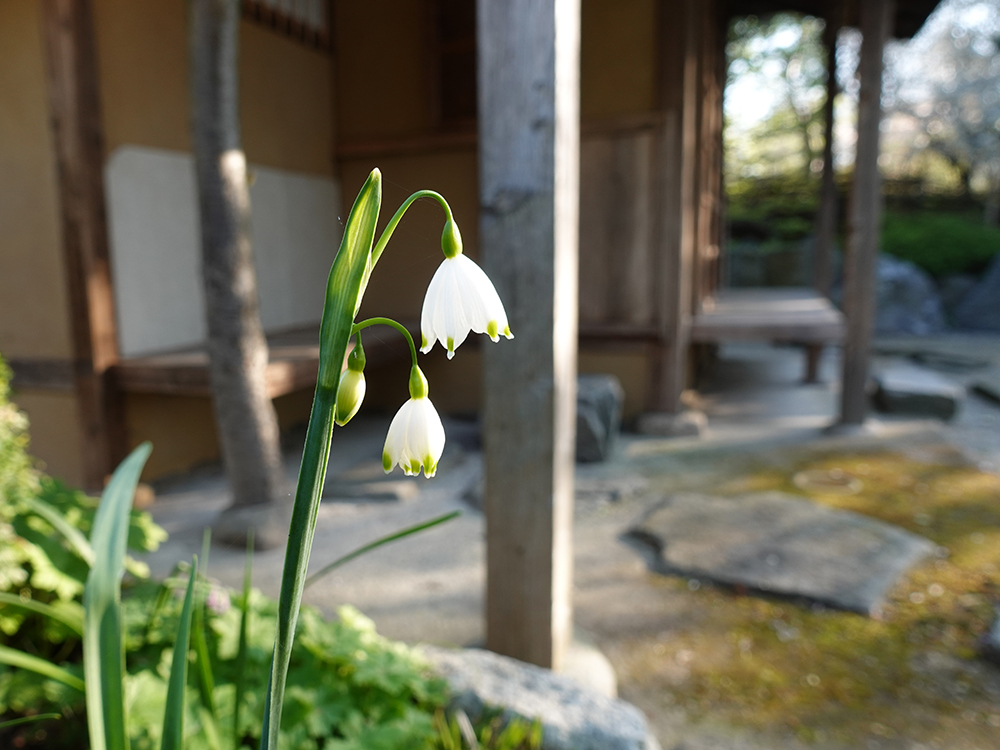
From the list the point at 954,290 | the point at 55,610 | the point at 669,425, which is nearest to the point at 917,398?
the point at 669,425

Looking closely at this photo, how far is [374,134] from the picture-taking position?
5895mm

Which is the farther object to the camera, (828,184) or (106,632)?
(828,184)

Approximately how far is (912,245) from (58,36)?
12449mm

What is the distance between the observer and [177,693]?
2.89 ft

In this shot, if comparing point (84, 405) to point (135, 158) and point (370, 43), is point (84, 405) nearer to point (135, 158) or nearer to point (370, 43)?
point (135, 158)

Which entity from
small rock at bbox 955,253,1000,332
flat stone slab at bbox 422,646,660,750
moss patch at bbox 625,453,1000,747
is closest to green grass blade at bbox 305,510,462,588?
flat stone slab at bbox 422,646,660,750

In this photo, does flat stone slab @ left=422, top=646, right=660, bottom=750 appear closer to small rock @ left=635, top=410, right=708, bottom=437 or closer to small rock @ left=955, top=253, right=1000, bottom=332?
small rock @ left=635, top=410, right=708, bottom=437

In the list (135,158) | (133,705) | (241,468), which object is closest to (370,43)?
(135,158)

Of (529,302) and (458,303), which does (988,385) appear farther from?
(458,303)

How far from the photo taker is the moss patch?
212cm

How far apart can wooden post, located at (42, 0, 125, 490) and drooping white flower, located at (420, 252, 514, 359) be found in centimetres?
387

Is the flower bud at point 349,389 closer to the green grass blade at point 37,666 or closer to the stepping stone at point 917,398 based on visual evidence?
the green grass blade at point 37,666

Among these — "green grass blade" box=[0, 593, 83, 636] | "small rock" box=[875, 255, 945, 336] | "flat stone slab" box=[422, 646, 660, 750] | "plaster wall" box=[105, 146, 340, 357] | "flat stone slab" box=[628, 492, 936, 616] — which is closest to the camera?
"green grass blade" box=[0, 593, 83, 636]

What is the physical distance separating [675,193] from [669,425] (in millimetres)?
1703
